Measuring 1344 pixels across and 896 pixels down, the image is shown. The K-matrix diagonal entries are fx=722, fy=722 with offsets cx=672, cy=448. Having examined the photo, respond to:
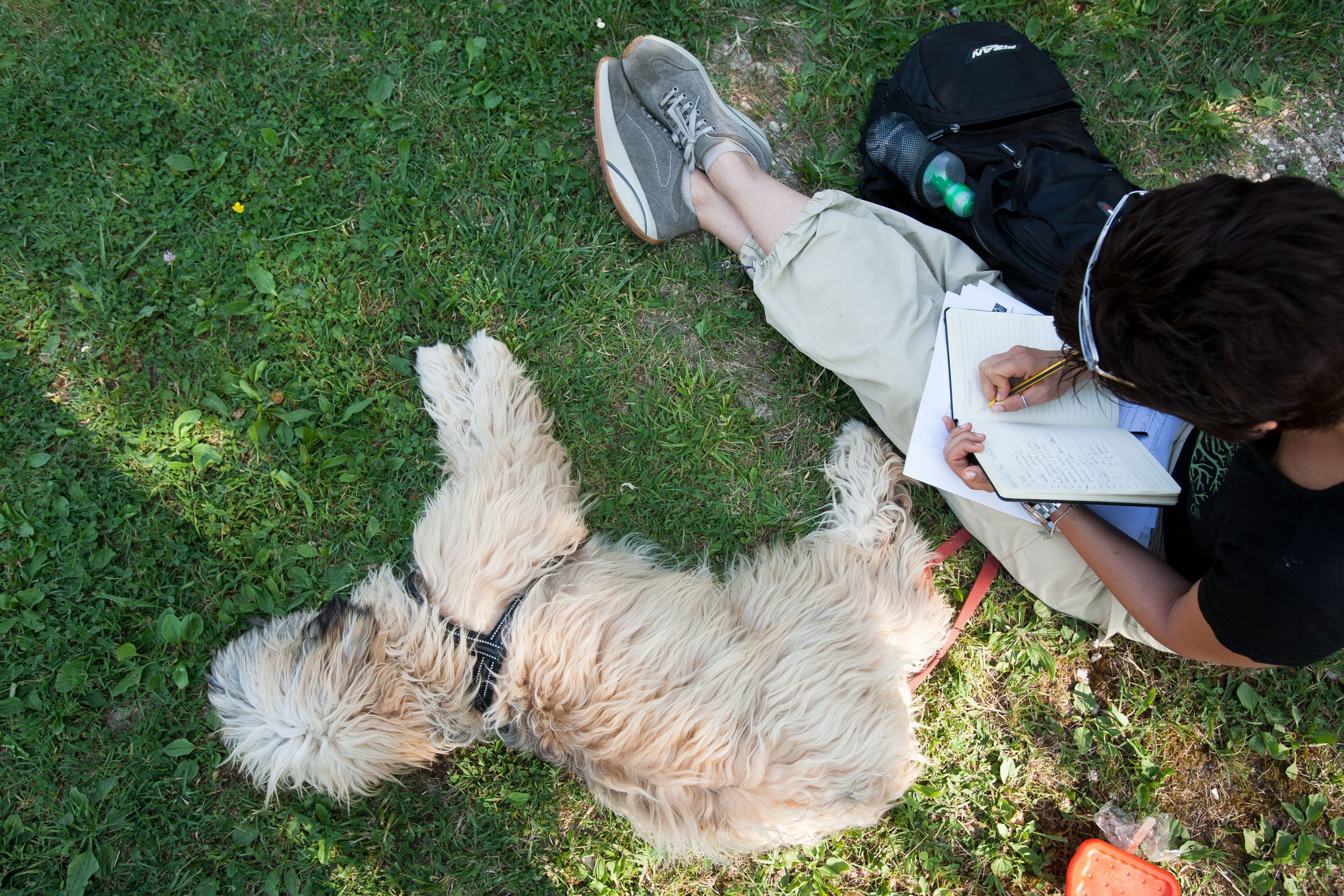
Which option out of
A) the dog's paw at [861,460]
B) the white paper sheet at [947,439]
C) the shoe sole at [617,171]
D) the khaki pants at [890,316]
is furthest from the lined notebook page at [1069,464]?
the shoe sole at [617,171]

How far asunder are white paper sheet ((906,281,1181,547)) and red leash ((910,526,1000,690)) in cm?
45

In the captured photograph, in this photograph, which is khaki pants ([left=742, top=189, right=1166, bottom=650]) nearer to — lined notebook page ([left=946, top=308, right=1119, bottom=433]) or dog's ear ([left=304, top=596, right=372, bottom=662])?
lined notebook page ([left=946, top=308, right=1119, bottom=433])

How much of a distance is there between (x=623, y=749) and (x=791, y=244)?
195 centimetres

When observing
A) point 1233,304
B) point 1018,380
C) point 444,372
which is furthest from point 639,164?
point 1233,304

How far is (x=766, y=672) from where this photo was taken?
257 centimetres

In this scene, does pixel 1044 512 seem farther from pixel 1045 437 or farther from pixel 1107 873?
pixel 1107 873

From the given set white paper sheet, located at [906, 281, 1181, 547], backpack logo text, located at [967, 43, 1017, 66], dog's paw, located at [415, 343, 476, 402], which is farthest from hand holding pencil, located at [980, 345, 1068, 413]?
dog's paw, located at [415, 343, 476, 402]

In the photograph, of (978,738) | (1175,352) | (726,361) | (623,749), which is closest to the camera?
(1175,352)

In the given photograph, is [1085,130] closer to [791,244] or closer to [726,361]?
[791,244]

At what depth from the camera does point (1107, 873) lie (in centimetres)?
279

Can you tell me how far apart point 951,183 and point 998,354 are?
0.85m

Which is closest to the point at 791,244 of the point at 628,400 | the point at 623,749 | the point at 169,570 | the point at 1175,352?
the point at 628,400

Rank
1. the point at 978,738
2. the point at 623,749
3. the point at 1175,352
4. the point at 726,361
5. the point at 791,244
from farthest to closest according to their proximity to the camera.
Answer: the point at 726,361 < the point at 978,738 < the point at 791,244 < the point at 623,749 < the point at 1175,352

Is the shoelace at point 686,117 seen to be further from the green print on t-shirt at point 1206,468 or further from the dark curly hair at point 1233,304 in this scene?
the green print on t-shirt at point 1206,468
